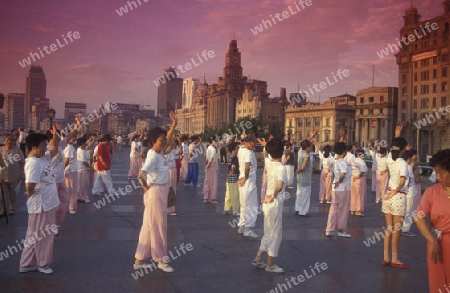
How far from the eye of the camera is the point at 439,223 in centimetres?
374

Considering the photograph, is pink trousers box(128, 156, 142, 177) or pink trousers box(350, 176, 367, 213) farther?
pink trousers box(128, 156, 142, 177)

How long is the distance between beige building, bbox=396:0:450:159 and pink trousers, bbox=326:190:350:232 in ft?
201

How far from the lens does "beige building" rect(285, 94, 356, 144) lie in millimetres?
89444

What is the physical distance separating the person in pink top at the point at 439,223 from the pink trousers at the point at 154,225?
3.29 meters

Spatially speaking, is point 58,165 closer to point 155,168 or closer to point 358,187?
point 155,168

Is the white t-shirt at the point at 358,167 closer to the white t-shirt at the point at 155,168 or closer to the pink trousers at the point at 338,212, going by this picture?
the pink trousers at the point at 338,212

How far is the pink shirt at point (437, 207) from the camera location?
369cm

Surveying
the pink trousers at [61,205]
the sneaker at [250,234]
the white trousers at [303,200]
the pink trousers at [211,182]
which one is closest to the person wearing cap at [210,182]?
the pink trousers at [211,182]

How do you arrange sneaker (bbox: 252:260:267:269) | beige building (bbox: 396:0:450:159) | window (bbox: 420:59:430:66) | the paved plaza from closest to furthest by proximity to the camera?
the paved plaza
sneaker (bbox: 252:260:267:269)
beige building (bbox: 396:0:450:159)
window (bbox: 420:59:430:66)

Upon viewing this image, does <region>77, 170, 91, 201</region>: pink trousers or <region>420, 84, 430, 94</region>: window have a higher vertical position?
<region>420, 84, 430, 94</region>: window

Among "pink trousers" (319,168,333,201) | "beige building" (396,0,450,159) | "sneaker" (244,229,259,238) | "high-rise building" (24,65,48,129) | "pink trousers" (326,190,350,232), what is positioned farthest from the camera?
"high-rise building" (24,65,48,129)

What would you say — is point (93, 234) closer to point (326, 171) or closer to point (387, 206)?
point (387, 206)

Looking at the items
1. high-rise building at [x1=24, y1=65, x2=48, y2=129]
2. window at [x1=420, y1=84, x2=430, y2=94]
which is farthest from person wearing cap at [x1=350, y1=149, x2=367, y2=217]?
high-rise building at [x1=24, y1=65, x2=48, y2=129]

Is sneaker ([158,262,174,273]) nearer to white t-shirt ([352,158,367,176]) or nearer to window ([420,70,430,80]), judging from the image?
white t-shirt ([352,158,367,176])
